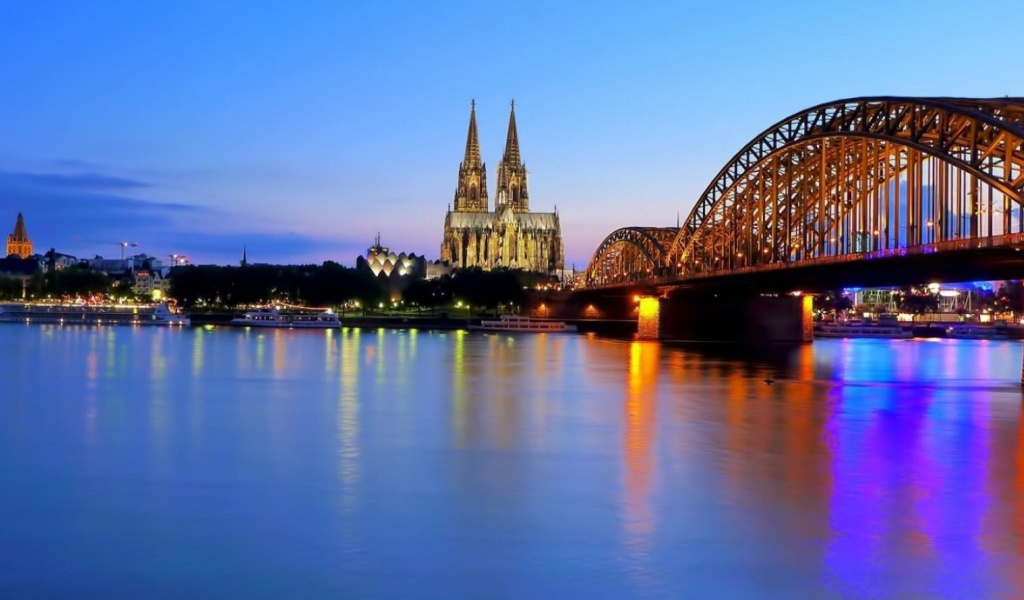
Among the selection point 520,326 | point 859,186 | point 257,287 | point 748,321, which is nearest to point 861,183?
point 859,186

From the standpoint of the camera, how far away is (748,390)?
44.5 m

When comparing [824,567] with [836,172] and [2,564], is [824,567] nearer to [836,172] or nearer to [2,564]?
[2,564]

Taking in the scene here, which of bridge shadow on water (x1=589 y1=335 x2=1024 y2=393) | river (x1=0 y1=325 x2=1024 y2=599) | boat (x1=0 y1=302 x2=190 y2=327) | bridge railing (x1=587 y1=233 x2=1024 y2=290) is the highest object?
bridge railing (x1=587 y1=233 x2=1024 y2=290)

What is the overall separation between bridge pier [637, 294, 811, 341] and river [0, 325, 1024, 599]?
149 ft

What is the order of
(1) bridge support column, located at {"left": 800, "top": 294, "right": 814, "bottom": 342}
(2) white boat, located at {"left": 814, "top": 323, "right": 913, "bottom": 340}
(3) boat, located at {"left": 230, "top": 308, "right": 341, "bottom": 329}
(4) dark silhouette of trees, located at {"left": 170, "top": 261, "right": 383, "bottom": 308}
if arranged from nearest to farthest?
1. (1) bridge support column, located at {"left": 800, "top": 294, "right": 814, "bottom": 342}
2. (3) boat, located at {"left": 230, "top": 308, "right": 341, "bottom": 329}
3. (2) white boat, located at {"left": 814, "top": 323, "right": 913, "bottom": 340}
4. (4) dark silhouette of trees, located at {"left": 170, "top": 261, "right": 383, "bottom": 308}

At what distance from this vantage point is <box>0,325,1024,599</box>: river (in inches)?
592

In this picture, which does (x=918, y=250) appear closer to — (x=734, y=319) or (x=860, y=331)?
(x=734, y=319)

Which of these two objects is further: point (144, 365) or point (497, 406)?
point (144, 365)

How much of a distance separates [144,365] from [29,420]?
2500cm

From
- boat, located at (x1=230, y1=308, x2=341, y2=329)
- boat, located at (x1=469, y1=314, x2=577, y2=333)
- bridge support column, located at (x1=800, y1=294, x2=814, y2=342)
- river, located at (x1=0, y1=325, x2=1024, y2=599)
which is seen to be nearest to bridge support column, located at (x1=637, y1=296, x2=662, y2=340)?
bridge support column, located at (x1=800, y1=294, x2=814, y2=342)

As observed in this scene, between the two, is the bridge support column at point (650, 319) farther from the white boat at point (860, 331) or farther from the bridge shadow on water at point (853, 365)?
the white boat at point (860, 331)

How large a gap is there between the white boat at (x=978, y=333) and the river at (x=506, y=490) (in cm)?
8702

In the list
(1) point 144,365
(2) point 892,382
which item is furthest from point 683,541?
(1) point 144,365

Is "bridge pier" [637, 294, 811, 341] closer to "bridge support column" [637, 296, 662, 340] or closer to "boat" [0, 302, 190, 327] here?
"bridge support column" [637, 296, 662, 340]
